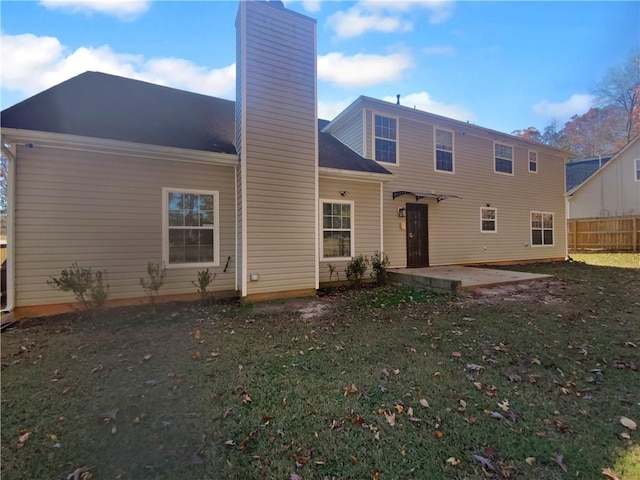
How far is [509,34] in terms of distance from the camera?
9484 millimetres

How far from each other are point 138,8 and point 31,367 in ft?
24.1

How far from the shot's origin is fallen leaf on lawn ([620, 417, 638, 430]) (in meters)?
2.28

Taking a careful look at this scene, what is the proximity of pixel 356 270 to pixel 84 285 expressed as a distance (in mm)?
5693

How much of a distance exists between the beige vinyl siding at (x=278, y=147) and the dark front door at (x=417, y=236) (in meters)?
4.46

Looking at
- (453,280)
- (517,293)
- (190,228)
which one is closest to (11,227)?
(190,228)

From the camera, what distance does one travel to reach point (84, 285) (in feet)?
17.0

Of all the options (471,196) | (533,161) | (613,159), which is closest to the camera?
(471,196)

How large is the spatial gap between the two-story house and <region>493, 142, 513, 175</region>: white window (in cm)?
473

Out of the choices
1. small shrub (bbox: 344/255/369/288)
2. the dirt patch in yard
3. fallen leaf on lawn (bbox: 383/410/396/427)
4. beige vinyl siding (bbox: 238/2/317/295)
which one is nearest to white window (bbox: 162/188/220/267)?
beige vinyl siding (bbox: 238/2/317/295)

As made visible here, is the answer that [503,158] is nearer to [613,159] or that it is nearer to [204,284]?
[613,159]

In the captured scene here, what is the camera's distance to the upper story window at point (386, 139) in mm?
9703

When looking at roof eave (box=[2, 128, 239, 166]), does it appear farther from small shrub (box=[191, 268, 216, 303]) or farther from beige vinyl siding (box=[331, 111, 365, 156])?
beige vinyl siding (box=[331, 111, 365, 156])

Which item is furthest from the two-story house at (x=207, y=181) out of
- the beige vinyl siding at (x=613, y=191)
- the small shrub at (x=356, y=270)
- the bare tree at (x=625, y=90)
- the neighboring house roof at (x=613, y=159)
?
the bare tree at (x=625, y=90)

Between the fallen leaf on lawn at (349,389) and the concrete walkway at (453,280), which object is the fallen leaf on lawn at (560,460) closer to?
the fallen leaf on lawn at (349,389)
